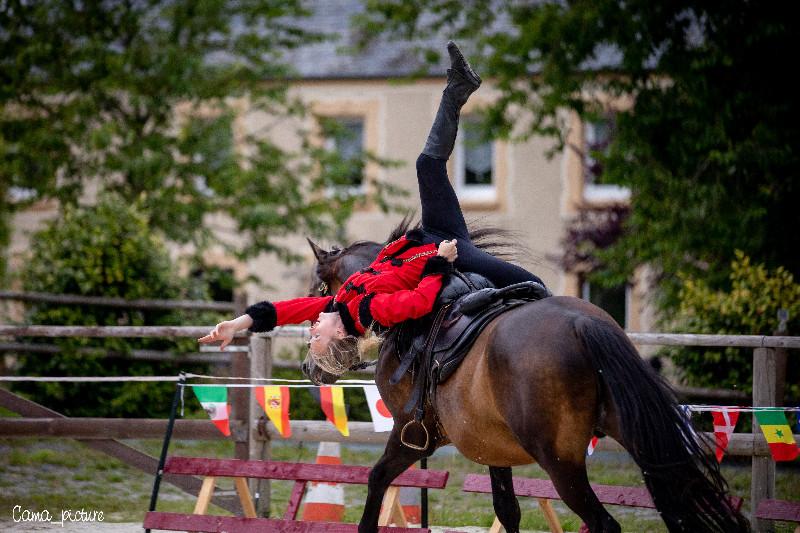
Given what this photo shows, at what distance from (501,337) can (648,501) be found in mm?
1750

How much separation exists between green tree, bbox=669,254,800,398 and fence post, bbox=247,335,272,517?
14.5 ft

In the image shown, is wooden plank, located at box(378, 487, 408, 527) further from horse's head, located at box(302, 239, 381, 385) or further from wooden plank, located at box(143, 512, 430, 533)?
horse's head, located at box(302, 239, 381, 385)

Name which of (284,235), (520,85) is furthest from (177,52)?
(520,85)

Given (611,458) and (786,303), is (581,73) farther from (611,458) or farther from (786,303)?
(611,458)

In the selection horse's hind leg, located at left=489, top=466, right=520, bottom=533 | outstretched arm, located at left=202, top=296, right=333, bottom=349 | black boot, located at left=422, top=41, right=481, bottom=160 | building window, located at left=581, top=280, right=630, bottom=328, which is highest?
black boot, located at left=422, top=41, right=481, bottom=160

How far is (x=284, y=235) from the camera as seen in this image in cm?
1473

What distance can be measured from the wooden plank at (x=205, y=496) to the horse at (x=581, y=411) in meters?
2.46

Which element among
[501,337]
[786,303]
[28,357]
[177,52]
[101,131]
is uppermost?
[177,52]

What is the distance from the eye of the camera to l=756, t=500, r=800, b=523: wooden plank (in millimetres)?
5316

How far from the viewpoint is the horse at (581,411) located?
13.3ft

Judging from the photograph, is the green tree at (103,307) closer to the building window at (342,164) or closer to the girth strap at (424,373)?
the building window at (342,164)

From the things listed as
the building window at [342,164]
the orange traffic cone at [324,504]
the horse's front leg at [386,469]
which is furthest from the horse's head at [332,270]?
the building window at [342,164]

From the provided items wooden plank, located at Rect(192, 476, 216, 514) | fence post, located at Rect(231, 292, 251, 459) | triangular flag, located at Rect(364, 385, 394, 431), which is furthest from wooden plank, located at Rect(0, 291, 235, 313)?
triangular flag, located at Rect(364, 385, 394, 431)

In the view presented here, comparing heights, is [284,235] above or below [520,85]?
below
